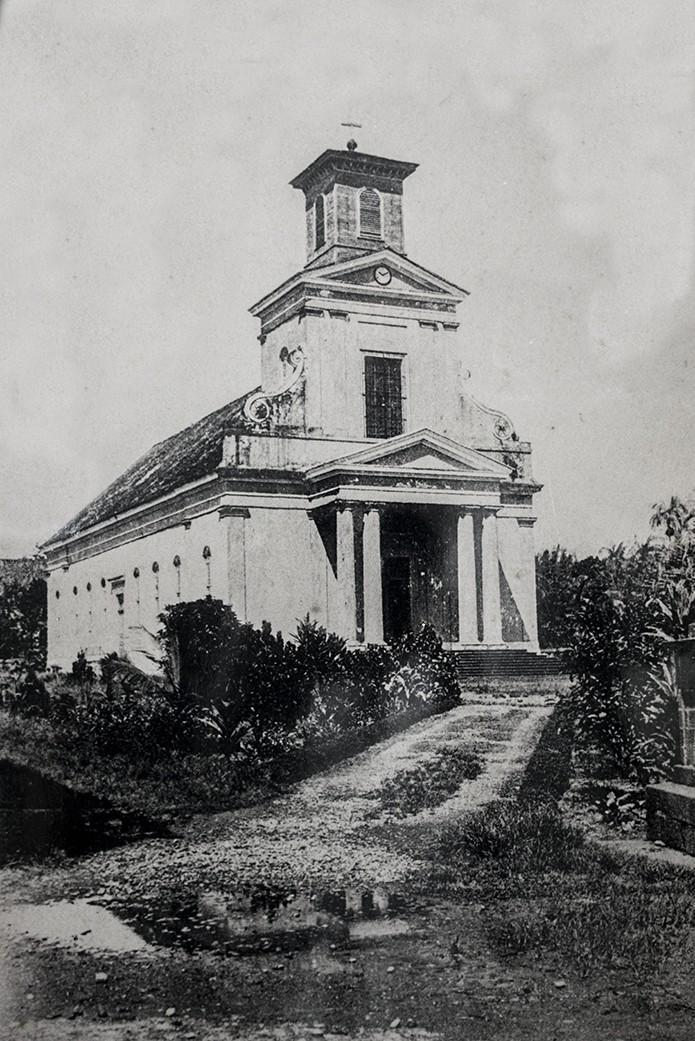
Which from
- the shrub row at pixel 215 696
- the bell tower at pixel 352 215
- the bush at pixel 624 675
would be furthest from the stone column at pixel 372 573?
the bush at pixel 624 675

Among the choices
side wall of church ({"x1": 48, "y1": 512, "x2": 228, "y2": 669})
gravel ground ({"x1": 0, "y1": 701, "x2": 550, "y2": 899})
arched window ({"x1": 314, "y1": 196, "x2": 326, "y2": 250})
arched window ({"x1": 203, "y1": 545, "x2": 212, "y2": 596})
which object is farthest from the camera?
arched window ({"x1": 314, "y1": 196, "x2": 326, "y2": 250})

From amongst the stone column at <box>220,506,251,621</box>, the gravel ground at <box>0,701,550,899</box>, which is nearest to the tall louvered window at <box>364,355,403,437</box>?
the stone column at <box>220,506,251,621</box>

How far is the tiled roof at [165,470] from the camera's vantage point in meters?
12.9

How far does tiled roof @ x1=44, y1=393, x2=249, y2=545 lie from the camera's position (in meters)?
12.9

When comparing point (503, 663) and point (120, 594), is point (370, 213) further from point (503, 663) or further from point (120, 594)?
point (120, 594)

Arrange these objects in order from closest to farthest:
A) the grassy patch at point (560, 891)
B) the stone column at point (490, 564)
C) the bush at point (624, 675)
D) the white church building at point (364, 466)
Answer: the grassy patch at point (560, 891) → the bush at point (624, 675) → the white church building at point (364, 466) → the stone column at point (490, 564)

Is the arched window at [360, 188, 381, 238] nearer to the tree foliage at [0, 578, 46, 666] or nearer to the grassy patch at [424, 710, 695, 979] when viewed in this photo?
the tree foliage at [0, 578, 46, 666]

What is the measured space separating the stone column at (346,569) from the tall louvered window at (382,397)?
2.73 meters

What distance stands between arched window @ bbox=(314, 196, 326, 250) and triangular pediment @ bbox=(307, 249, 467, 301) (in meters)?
1.68

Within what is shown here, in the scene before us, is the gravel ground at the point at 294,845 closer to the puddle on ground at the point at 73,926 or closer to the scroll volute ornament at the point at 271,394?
the puddle on ground at the point at 73,926

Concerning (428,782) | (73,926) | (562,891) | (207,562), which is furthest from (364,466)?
(73,926)

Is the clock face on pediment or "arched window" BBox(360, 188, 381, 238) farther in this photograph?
"arched window" BBox(360, 188, 381, 238)

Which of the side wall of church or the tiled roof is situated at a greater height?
the tiled roof

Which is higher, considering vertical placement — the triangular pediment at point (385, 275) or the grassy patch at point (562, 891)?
the triangular pediment at point (385, 275)
